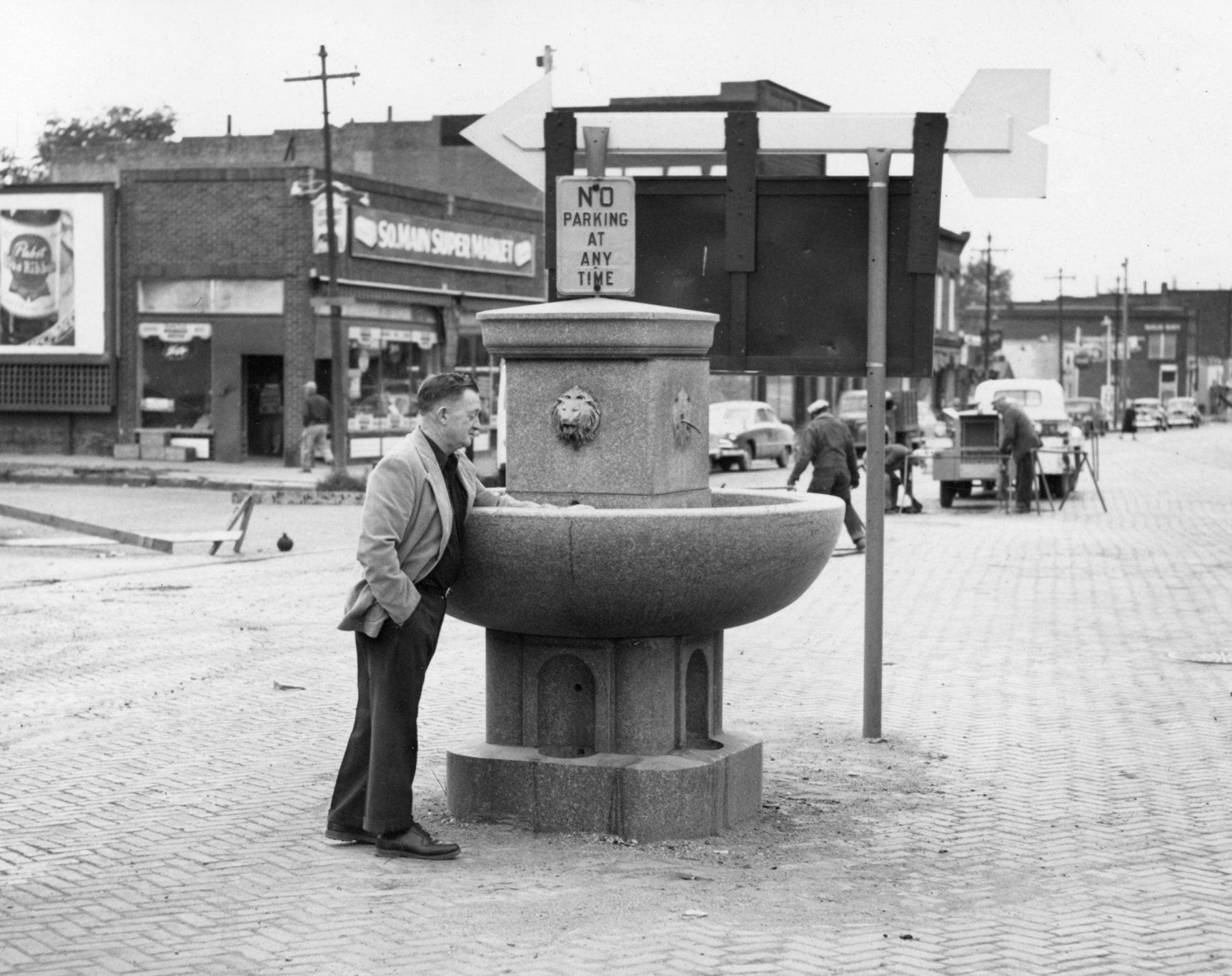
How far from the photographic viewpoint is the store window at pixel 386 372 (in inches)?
1506

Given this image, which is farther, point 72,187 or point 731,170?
point 72,187

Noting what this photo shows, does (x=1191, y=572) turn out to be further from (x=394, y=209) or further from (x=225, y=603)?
(x=394, y=209)

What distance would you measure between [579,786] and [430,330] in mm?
35957

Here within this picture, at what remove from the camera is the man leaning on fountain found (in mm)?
6012

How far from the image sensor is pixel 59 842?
6.45 meters

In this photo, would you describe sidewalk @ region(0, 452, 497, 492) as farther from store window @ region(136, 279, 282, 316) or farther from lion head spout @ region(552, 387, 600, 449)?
lion head spout @ region(552, 387, 600, 449)

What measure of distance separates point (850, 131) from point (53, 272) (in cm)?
3242

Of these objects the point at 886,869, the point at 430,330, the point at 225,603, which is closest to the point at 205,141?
the point at 430,330

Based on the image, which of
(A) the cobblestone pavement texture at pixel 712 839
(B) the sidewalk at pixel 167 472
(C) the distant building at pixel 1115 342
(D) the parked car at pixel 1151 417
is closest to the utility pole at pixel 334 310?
(B) the sidewalk at pixel 167 472

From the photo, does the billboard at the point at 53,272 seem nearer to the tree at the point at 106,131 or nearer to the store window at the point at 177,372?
the store window at the point at 177,372

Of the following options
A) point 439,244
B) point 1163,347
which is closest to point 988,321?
point 439,244

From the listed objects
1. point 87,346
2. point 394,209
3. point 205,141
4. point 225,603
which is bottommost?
point 225,603

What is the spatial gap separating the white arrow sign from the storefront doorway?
3005cm

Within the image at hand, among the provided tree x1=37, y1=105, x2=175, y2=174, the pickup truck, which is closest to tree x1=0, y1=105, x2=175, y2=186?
tree x1=37, y1=105, x2=175, y2=174
